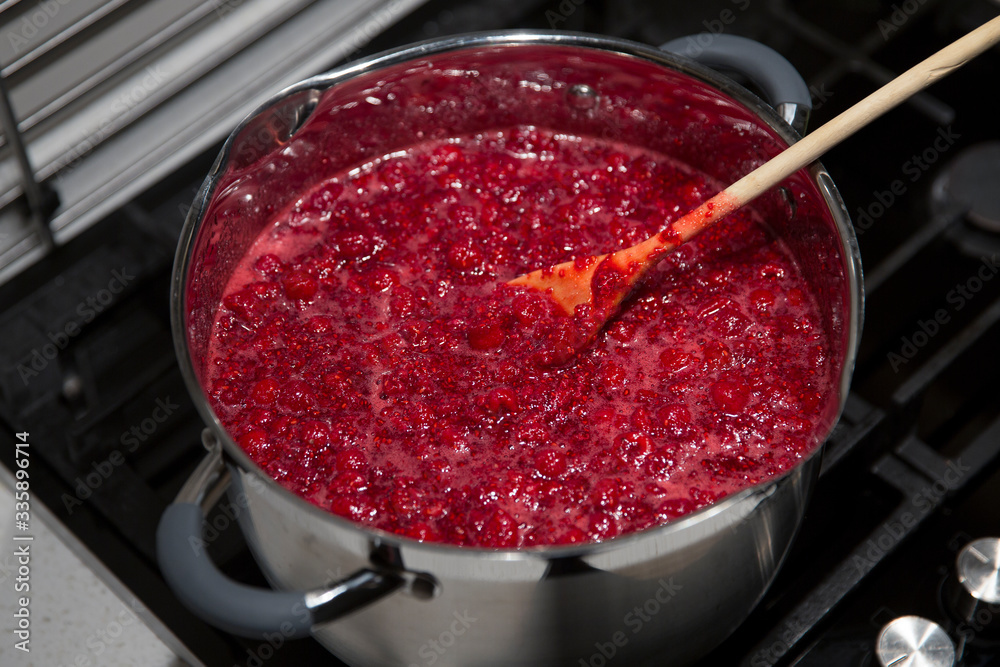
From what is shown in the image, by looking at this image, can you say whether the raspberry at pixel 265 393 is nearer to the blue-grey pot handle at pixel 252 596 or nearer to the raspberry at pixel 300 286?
the raspberry at pixel 300 286

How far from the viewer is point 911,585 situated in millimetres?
1221

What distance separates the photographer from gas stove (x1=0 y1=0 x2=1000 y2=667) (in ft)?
3.90

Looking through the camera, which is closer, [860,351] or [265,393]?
[265,393]

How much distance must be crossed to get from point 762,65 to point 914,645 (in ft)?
2.13

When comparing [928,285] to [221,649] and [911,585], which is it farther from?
[221,649]

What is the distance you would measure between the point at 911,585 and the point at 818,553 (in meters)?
0.11

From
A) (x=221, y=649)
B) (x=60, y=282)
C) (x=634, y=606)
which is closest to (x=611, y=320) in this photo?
(x=634, y=606)
